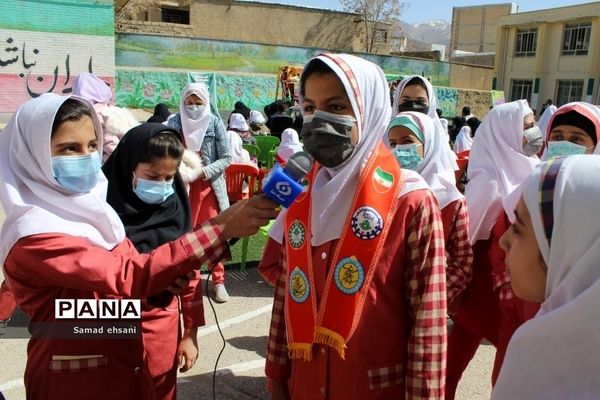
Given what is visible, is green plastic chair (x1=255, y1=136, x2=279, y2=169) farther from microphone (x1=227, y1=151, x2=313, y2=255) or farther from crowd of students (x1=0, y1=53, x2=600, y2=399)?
microphone (x1=227, y1=151, x2=313, y2=255)

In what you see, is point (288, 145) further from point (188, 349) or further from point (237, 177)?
point (188, 349)

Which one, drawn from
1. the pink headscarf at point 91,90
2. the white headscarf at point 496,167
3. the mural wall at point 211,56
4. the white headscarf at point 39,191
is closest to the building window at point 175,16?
the mural wall at point 211,56

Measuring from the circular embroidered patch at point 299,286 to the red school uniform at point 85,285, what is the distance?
27 centimetres

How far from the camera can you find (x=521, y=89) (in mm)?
34000

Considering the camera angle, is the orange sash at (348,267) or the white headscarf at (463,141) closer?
the orange sash at (348,267)

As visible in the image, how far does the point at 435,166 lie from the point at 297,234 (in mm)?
1268

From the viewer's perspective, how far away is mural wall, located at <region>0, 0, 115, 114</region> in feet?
53.8

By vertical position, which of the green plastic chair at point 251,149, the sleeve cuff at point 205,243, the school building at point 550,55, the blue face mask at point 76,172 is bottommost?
the green plastic chair at point 251,149

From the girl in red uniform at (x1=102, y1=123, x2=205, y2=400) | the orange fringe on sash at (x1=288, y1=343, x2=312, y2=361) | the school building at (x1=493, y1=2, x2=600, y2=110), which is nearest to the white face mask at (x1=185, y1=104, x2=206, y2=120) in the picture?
the girl in red uniform at (x1=102, y1=123, x2=205, y2=400)

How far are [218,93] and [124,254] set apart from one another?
67.8 feet

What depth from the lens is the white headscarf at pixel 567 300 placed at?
3.36ft

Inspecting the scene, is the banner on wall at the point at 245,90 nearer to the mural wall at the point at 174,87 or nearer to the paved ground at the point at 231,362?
the mural wall at the point at 174,87

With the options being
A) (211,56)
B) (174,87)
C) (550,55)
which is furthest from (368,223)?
(550,55)

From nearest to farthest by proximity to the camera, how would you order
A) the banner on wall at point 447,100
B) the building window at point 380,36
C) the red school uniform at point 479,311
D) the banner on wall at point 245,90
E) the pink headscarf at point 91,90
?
1. the red school uniform at point 479,311
2. the pink headscarf at point 91,90
3. the banner on wall at point 245,90
4. the banner on wall at point 447,100
5. the building window at point 380,36
